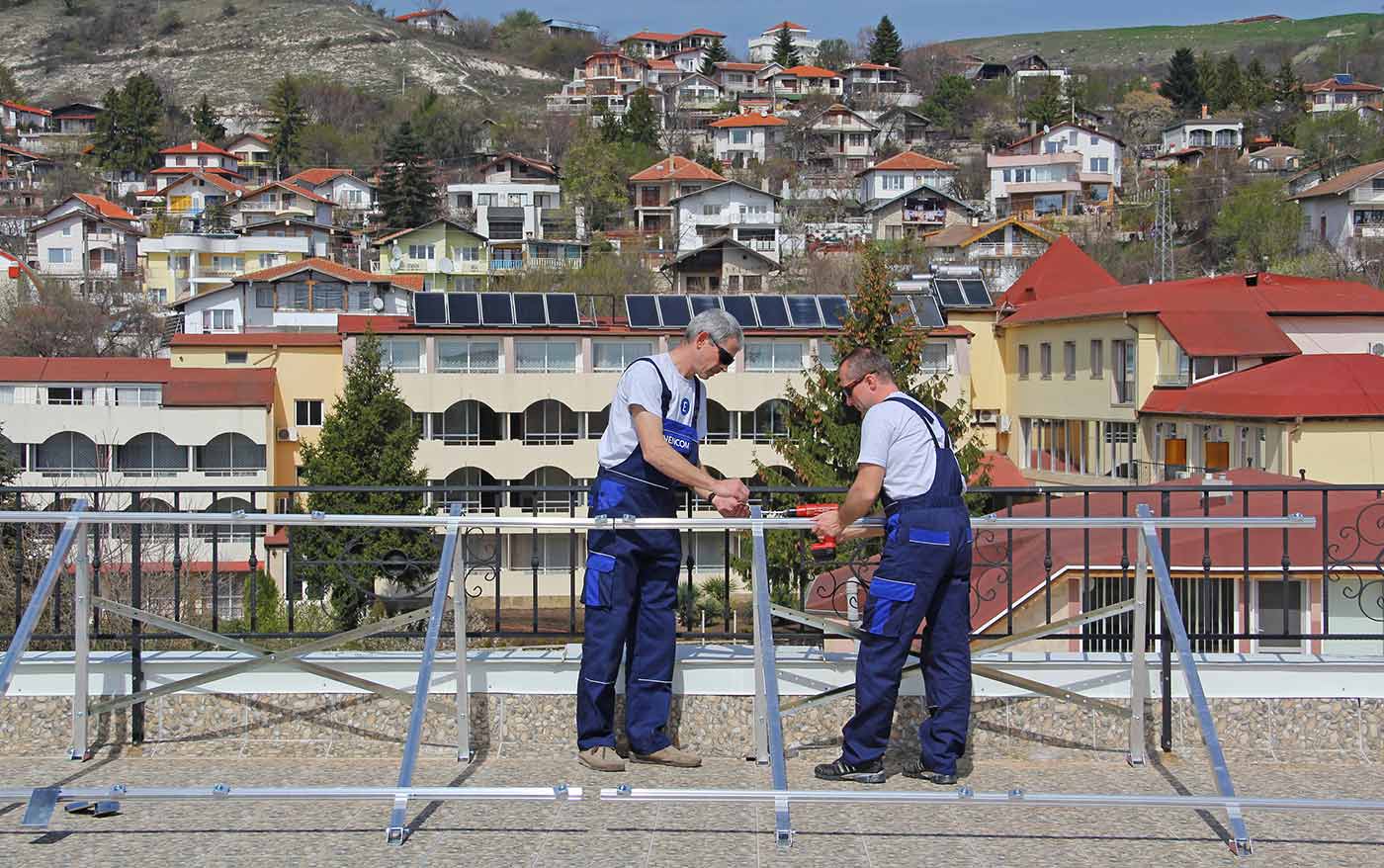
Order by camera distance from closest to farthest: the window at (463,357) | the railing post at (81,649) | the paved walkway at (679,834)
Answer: the paved walkway at (679,834), the railing post at (81,649), the window at (463,357)

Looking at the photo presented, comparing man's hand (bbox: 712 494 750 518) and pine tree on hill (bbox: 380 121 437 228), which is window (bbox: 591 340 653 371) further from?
pine tree on hill (bbox: 380 121 437 228)

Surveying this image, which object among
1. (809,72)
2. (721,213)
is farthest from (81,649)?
(809,72)

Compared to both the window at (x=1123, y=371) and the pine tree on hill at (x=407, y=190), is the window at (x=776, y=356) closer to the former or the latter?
the window at (x=1123, y=371)

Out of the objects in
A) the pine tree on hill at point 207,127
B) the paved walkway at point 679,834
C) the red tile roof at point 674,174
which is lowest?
the paved walkway at point 679,834

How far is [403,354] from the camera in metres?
56.7

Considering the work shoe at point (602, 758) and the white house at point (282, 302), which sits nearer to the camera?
the work shoe at point (602, 758)

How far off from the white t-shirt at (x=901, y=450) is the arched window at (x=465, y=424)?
171ft

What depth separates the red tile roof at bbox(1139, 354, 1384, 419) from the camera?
43688 mm

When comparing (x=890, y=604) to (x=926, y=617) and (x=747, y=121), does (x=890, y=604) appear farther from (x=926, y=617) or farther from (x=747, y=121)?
(x=747, y=121)

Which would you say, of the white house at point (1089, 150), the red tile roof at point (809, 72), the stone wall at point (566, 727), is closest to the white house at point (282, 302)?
the stone wall at point (566, 727)

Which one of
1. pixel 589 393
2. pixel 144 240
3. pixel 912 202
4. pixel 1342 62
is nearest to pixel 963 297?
pixel 589 393

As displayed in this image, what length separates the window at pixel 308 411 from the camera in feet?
192

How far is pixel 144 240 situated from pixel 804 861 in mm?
100788

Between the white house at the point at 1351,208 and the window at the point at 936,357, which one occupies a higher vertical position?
the white house at the point at 1351,208
